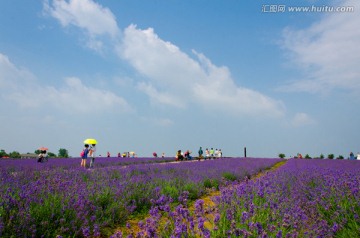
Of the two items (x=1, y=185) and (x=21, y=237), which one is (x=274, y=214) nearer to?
(x=21, y=237)

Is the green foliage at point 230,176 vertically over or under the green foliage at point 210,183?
over

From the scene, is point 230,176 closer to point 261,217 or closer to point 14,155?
point 261,217

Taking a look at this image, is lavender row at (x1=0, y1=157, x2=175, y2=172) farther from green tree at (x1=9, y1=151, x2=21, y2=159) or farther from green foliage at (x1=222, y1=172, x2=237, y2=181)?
green tree at (x1=9, y1=151, x2=21, y2=159)

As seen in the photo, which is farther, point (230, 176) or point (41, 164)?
point (41, 164)

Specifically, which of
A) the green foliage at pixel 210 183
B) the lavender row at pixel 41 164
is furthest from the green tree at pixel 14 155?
the green foliage at pixel 210 183

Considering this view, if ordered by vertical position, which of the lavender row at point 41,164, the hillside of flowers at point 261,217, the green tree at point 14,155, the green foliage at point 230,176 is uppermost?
the green tree at point 14,155

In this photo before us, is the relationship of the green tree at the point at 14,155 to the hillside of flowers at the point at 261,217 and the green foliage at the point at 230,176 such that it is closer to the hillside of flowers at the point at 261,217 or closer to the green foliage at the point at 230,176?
the green foliage at the point at 230,176

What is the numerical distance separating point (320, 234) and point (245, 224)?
2.51 feet

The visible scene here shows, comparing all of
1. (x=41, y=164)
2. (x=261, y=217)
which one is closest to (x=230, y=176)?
(x=261, y=217)

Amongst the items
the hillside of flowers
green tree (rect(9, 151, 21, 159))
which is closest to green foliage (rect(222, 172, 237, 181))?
the hillside of flowers

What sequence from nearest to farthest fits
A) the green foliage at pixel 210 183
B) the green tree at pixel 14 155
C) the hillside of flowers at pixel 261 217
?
the hillside of flowers at pixel 261 217, the green foliage at pixel 210 183, the green tree at pixel 14 155

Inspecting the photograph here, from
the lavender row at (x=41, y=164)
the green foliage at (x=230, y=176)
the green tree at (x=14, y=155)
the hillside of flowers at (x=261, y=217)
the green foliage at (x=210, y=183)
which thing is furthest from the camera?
the green tree at (x=14, y=155)

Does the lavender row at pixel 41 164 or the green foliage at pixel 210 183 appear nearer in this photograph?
the green foliage at pixel 210 183

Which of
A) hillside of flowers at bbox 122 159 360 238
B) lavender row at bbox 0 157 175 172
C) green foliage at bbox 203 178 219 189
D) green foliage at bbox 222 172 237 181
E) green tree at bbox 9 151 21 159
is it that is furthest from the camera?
green tree at bbox 9 151 21 159
